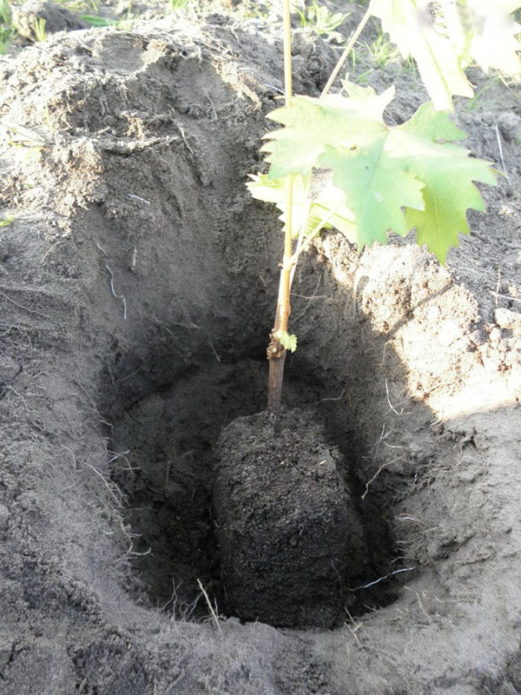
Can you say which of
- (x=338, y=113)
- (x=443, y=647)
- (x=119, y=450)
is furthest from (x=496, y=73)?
(x=443, y=647)

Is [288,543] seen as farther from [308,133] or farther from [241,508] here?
[308,133]

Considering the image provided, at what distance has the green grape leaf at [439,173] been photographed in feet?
4.45

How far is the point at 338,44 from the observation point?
308cm

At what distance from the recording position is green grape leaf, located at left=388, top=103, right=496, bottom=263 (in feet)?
4.45

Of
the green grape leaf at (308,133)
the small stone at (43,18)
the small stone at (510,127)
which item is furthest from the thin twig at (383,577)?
the small stone at (43,18)

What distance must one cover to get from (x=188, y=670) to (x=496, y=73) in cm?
333

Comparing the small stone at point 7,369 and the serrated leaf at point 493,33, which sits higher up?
the serrated leaf at point 493,33

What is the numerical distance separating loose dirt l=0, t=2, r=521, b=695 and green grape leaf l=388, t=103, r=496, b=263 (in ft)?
1.92

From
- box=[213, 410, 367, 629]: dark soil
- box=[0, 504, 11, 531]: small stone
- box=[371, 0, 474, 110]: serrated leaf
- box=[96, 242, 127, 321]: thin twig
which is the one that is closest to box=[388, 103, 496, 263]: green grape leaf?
box=[371, 0, 474, 110]: serrated leaf

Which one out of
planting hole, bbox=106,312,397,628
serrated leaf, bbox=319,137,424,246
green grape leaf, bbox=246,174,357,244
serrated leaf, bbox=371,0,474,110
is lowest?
planting hole, bbox=106,312,397,628

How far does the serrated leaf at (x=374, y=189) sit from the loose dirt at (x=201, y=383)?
0.72m

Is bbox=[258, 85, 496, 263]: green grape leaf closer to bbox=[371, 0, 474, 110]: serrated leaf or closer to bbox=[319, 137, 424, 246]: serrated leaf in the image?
bbox=[319, 137, 424, 246]: serrated leaf

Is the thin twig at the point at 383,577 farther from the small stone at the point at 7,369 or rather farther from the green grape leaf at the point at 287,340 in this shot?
the small stone at the point at 7,369

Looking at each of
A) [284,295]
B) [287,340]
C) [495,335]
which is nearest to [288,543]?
[287,340]
